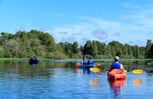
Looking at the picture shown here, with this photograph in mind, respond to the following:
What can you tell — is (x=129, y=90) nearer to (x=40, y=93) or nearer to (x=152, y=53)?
(x=40, y=93)

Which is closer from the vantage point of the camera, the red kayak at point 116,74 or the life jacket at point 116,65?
the red kayak at point 116,74

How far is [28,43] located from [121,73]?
145 m

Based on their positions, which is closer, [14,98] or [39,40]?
[14,98]

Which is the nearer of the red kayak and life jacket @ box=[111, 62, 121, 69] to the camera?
the red kayak

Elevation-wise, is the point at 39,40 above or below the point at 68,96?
above

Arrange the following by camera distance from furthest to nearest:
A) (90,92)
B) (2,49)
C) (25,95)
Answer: (2,49) < (90,92) < (25,95)

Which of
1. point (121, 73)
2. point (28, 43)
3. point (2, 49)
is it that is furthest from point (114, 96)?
point (28, 43)

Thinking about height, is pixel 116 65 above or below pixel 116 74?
above

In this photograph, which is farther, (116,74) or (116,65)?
(116,65)

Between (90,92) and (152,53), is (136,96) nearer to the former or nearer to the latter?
(90,92)

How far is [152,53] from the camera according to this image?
17988 centimetres

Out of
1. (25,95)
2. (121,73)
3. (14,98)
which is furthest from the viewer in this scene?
(121,73)

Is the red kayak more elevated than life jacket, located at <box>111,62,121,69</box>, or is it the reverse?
life jacket, located at <box>111,62,121,69</box>

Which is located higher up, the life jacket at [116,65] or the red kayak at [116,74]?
the life jacket at [116,65]
